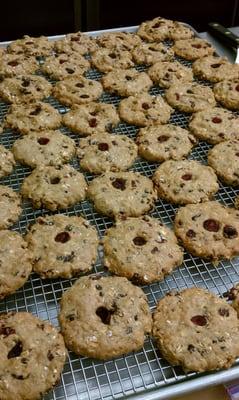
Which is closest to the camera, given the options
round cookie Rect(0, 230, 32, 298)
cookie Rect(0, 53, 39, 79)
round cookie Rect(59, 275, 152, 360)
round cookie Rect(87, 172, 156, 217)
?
round cookie Rect(59, 275, 152, 360)

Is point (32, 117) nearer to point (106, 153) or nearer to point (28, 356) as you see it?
point (106, 153)

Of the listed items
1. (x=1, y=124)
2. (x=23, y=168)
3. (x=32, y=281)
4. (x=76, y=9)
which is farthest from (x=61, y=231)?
(x=76, y=9)

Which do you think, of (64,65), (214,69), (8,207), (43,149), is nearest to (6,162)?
(43,149)

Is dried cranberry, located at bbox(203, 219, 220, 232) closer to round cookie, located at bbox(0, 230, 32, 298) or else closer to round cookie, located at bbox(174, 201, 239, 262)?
round cookie, located at bbox(174, 201, 239, 262)

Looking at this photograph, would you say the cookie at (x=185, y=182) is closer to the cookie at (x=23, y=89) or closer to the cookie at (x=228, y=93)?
the cookie at (x=228, y=93)

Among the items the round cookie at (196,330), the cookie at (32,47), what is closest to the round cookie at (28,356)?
the round cookie at (196,330)

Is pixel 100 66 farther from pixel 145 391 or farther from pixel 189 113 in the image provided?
pixel 145 391

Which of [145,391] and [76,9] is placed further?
[76,9]

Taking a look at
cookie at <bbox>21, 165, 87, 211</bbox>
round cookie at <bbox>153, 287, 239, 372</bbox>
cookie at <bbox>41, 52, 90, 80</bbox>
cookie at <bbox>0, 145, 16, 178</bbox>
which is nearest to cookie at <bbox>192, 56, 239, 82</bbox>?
cookie at <bbox>41, 52, 90, 80</bbox>
